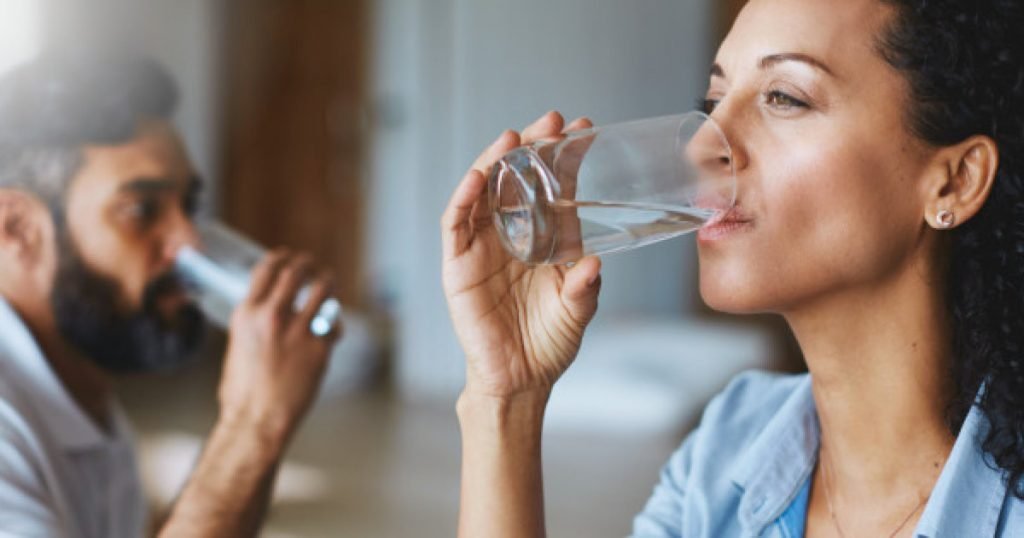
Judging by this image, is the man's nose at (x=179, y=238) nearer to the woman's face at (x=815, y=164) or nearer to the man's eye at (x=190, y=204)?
the man's eye at (x=190, y=204)

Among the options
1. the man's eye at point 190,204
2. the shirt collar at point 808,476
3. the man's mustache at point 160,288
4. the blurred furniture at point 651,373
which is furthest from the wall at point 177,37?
the blurred furniture at point 651,373

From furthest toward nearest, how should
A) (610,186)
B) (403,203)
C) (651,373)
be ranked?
1. (403,203)
2. (651,373)
3. (610,186)

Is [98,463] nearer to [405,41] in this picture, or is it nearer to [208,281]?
[208,281]

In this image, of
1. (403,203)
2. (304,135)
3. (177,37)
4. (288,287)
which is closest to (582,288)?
(288,287)

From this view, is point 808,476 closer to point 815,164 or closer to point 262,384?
point 815,164

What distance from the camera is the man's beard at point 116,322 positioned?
1421 millimetres

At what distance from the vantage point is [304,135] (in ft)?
18.4

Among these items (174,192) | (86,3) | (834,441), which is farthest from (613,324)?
(834,441)

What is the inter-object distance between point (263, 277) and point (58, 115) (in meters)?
0.31

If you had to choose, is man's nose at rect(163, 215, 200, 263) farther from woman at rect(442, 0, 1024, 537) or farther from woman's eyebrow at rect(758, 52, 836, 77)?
woman's eyebrow at rect(758, 52, 836, 77)

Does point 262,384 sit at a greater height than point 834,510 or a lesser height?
greater

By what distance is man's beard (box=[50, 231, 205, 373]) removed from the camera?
4.66 feet

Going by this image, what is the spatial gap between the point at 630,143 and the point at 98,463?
86 centimetres

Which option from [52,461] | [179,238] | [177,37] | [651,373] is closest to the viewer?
[52,461]
